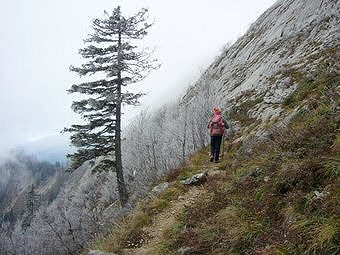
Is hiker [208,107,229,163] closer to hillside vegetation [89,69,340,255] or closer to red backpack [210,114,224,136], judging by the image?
red backpack [210,114,224,136]

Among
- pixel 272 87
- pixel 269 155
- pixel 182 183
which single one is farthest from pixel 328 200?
pixel 272 87

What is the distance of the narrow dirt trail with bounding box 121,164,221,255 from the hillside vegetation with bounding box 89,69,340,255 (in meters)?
0.04

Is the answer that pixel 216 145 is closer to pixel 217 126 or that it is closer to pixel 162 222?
pixel 217 126

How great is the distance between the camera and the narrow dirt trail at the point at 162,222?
27.9ft

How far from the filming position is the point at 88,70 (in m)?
19.4

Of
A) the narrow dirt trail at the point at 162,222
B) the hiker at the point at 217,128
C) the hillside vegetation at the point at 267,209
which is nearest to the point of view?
the hillside vegetation at the point at 267,209

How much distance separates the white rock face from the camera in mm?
22828

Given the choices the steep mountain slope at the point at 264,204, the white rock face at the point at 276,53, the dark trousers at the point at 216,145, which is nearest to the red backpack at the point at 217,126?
the dark trousers at the point at 216,145

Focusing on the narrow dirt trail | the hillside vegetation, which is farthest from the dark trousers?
the hillside vegetation

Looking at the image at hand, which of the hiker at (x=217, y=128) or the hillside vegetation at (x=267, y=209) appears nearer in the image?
the hillside vegetation at (x=267, y=209)

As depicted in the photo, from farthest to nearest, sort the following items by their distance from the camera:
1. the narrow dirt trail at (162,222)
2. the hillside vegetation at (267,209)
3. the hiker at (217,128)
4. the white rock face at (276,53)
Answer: the white rock face at (276,53) → the hiker at (217,128) → the narrow dirt trail at (162,222) → the hillside vegetation at (267,209)

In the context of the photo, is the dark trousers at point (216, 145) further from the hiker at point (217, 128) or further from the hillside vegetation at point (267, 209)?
the hillside vegetation at point (267, 209)

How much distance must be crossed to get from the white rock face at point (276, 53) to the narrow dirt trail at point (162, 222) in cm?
944

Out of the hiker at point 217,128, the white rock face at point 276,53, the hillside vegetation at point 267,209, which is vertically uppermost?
the white rock face at point 276,53
